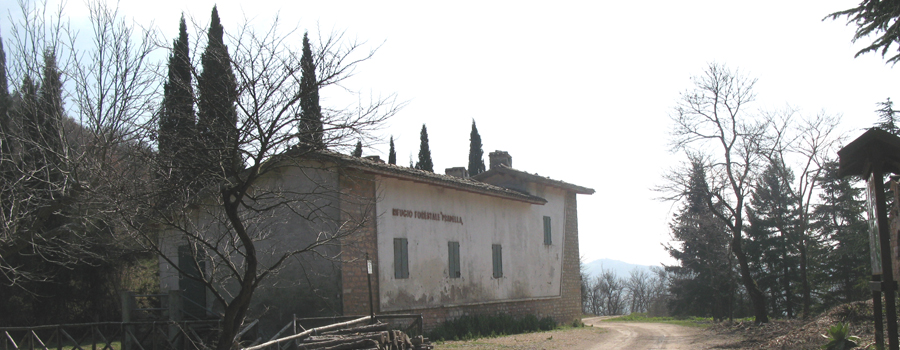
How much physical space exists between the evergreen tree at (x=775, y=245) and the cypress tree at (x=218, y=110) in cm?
3101

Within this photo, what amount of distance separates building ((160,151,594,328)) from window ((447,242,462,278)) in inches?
→ 1.4

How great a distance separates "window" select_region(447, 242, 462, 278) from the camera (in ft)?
62.8

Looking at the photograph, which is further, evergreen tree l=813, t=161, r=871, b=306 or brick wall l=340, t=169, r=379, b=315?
evergreen tree l=813, t=161, r=871, b=306

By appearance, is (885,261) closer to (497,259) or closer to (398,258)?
(398,258)

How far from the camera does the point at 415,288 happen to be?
57.7ft

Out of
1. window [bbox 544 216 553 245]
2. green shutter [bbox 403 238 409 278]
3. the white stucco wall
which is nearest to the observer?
the white stucco wall

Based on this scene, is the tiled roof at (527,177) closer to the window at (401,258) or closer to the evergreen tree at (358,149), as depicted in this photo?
the window at (401,258)

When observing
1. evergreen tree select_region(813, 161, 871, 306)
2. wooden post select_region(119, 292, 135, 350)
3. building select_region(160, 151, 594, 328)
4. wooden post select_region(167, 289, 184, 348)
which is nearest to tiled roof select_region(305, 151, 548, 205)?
building select_region(160, 151, 594, 328)

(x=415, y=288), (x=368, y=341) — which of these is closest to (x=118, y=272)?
(x=415, y=288)

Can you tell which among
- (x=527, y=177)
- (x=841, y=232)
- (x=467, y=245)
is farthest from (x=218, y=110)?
(x=841, y=232)

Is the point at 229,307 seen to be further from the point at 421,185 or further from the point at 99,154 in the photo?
the point at 421,185

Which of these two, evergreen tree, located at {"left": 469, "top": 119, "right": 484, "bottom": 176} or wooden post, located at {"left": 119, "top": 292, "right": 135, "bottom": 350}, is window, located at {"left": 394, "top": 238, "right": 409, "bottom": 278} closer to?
wooden post, located at {"left": 119, "top": 292, "right": 135, "bottom": 350}

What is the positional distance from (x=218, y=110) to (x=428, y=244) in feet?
37.1

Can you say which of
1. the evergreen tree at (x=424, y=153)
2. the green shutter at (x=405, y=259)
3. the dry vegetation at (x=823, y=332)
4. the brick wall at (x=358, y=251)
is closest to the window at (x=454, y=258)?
the green shutter at (x=405, y=259)
